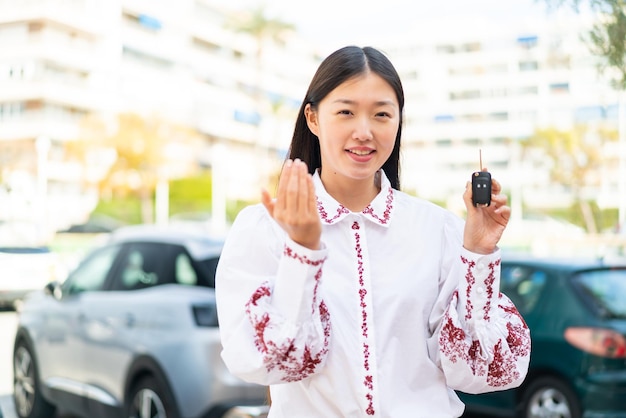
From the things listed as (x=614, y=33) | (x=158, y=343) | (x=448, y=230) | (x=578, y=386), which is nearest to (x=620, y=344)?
(x=578, y=386)

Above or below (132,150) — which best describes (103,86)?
above

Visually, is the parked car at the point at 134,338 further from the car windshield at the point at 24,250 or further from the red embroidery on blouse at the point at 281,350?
the car windshield at the point at 24,250

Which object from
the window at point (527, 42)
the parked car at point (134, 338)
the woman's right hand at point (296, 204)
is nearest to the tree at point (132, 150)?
the window at point (527, 42)

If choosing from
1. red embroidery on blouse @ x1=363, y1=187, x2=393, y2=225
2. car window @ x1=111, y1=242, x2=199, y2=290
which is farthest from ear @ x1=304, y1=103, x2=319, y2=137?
car window @ x1=111, y1=242, x2=199, y2=290

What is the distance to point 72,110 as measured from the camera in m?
65.4

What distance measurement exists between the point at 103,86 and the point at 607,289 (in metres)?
63.1

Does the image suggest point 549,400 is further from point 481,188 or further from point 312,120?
point 481,188

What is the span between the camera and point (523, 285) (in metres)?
7.50

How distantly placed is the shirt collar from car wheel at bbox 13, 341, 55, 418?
19.7 ft

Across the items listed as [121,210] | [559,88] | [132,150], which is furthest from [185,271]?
[559,88]

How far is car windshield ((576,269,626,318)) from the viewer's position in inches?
268

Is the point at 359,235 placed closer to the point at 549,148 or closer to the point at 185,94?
the point at 549,148

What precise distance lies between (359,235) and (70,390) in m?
5.30

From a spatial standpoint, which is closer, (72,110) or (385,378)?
(385,378)
